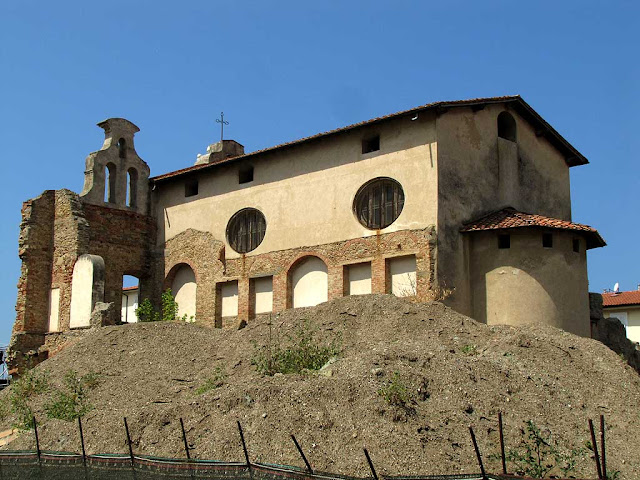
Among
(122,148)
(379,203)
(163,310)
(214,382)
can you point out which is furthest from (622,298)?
(214,382)

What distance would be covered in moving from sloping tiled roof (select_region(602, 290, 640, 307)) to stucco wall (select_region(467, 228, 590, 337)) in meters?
20.9

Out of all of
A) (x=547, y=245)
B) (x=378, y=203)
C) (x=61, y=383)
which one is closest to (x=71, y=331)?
(x=61, y=383)

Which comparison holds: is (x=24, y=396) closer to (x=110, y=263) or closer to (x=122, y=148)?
(x=110, y=263)

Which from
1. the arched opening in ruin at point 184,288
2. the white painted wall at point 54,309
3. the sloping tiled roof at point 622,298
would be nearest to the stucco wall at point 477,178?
the arched opening in ruin at point 184,288

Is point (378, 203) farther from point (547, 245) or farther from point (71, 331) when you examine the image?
point (71, 331)

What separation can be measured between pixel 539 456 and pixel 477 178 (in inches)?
494

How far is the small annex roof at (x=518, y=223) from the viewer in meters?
20.6

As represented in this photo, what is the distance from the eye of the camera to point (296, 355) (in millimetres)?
15766

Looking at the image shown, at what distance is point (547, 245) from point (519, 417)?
377 inches

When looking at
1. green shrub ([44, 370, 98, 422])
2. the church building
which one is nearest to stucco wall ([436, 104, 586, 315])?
the church building

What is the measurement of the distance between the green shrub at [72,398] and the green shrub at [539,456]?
8285mm

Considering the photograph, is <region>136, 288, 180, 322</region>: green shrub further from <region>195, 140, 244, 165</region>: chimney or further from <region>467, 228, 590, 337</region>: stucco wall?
<region>467, 228, 590, 337</region>: stucco wall

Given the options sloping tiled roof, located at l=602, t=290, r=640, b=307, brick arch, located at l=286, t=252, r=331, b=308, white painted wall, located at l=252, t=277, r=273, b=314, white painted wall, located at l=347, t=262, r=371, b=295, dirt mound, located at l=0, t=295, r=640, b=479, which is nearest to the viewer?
dirt mound, located at l=0, t=295, r=640, b=479

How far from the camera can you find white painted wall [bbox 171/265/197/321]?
2688cm
